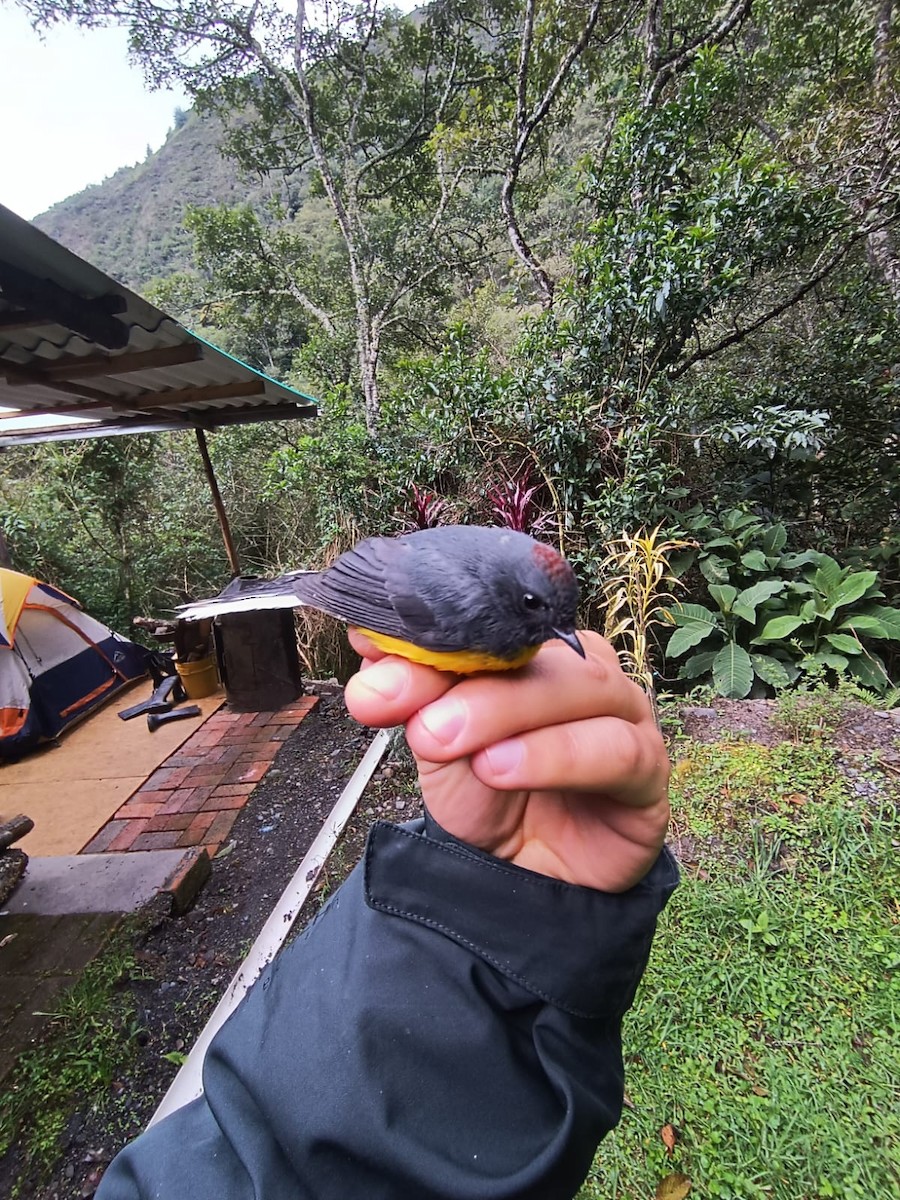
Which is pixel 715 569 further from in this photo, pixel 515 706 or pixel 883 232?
pixel 883 232

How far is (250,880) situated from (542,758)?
288cm

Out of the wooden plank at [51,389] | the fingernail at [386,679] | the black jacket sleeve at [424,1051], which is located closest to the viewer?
the black jacket sleeve at [424,1051]

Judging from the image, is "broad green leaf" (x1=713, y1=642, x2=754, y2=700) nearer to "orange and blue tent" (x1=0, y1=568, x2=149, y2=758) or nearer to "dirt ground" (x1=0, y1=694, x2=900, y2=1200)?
"dirt ground" (x1=0, y1=694, x2=900, y2=1200)

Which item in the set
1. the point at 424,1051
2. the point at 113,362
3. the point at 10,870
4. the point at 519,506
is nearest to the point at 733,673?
the point at 519,506

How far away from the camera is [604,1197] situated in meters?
1.70

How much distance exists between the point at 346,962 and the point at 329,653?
504cm

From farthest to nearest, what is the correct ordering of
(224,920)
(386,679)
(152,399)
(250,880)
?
1. (152,399)
2. (250,880)
3. (224,920)
4. (386,679)

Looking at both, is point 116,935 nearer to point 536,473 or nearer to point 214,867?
point 214,867

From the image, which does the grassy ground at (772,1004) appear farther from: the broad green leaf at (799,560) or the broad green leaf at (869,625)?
the broad green leaf at (799,560)

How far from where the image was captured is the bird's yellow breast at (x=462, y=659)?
1.18 meters

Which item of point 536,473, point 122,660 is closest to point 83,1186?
point 536,473

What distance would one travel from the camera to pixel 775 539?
4633 mm

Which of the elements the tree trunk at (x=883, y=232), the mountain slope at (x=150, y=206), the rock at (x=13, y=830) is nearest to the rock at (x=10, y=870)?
the rock at (x=13, y=830)

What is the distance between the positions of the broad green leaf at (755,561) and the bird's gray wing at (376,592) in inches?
143
